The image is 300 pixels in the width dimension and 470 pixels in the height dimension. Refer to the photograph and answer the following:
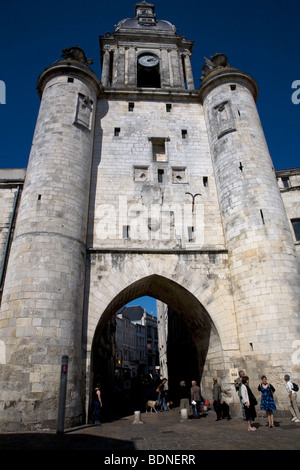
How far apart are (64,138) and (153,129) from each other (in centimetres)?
446

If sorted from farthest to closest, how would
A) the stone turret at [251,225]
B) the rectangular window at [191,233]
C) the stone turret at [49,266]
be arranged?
the rectangular window at [191,233] → the stone turret at [251,225] → the stone turret at [49,266]

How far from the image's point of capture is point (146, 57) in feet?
62.0

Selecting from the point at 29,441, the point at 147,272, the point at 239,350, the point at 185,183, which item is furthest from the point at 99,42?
the point at 29,441

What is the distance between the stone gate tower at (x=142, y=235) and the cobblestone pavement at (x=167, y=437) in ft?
3.34

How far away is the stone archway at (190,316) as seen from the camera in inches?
407

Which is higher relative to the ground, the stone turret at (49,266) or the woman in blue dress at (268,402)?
the stone turret at (49,266)

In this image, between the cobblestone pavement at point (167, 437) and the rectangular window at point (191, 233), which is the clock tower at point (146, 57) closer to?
the rectangular window at point (191, 233)

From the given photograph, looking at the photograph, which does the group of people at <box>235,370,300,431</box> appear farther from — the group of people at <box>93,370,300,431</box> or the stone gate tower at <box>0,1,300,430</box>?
the stone gate tower at <box>0,1,300,430</box>

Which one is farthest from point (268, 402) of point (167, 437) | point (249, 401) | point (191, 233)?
point (191, 233)

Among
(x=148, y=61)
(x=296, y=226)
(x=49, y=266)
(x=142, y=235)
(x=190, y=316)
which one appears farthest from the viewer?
(x=148, y=61)

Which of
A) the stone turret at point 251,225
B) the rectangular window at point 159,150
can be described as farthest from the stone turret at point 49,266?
the stone turret at point 251,225

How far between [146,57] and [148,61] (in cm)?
46

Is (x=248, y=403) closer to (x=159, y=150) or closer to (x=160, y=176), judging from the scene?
(x=160, y=176)

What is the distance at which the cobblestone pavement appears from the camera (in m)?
5.32
